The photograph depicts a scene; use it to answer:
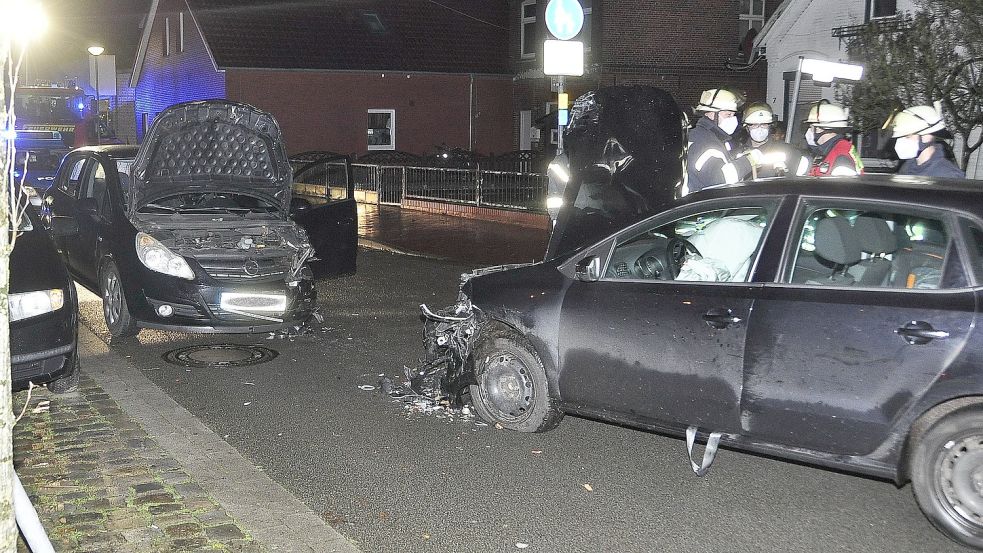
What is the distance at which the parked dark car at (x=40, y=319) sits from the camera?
6523 millimetres

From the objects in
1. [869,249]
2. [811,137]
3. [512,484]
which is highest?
[811,137]

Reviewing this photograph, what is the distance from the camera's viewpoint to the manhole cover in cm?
840

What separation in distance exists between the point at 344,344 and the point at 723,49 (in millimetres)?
24347

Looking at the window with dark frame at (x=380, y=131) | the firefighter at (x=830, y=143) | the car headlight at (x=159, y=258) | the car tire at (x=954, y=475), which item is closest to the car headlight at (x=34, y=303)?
the car headlight at (x=159, y=258)

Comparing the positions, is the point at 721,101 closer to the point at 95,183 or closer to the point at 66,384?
the point at 66,384

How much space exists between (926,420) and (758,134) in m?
4.97

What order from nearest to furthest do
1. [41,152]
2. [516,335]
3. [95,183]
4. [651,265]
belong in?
[651,265] → [516,335] → [95,183] → [41,152]

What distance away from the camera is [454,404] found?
6.90 m

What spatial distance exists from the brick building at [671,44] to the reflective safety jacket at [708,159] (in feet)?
67.8

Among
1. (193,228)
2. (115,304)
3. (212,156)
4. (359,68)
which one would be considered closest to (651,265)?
(193,228)

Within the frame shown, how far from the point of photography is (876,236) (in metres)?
5.07

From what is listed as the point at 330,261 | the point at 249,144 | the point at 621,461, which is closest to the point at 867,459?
the point at 621,461

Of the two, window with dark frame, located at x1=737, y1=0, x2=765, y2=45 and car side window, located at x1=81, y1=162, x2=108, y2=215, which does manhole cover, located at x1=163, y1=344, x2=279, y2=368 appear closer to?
car side window, located at x1=81, y1=162, x2=108, y2=215

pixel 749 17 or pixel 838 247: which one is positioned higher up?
pixel 749 17
